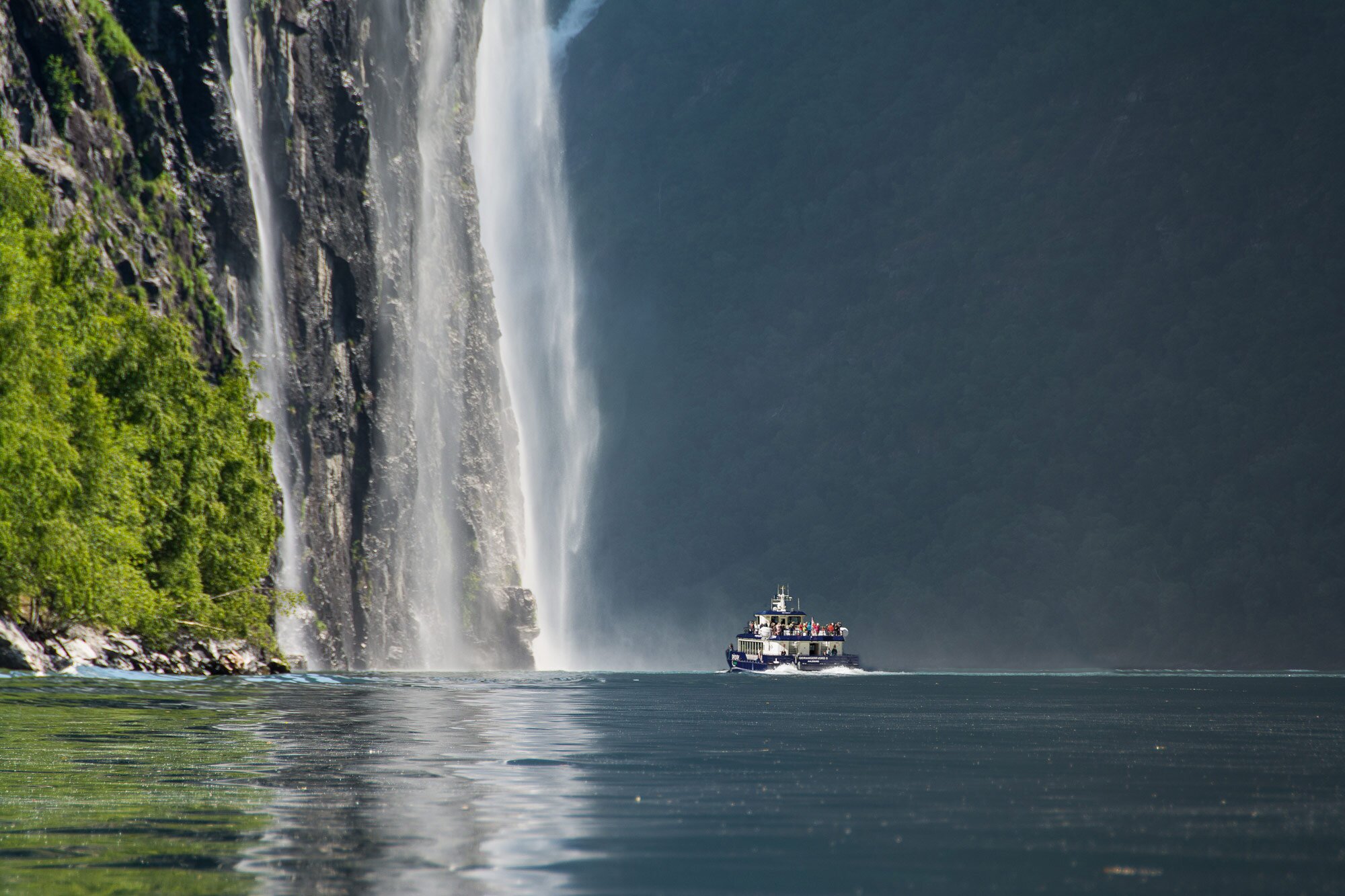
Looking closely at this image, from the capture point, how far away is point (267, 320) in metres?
77.0

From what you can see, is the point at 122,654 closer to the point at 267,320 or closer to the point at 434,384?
the point at 267,320

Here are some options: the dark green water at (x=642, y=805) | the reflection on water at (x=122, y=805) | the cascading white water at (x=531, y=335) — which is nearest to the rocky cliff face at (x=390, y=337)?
→ the cascading white water at (x=531, y=335)

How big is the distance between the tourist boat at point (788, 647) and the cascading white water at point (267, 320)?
29.9 metres

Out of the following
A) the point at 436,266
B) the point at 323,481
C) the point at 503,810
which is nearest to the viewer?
the point at 503,810

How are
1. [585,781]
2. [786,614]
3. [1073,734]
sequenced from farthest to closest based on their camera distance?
[786,614], [1073,734], [585,781]

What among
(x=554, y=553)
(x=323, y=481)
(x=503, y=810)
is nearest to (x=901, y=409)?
(x=554, y=553)

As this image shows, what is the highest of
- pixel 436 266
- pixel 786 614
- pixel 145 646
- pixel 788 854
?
pixel 436 266

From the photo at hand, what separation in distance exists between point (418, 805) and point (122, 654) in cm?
3423

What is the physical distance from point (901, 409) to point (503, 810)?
7502 inches

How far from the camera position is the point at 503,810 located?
427 inches

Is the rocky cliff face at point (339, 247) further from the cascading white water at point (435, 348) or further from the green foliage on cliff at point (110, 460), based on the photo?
the green foliage on cliff at point (110, 460)

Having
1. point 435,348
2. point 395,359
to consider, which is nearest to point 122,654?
point 395,359

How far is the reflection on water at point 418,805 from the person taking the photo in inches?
316

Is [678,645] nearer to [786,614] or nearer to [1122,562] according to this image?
[1122,562]
